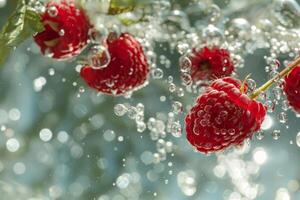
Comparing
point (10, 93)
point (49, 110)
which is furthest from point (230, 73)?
point (10, 93)

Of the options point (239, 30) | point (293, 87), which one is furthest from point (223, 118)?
point (239, 30)

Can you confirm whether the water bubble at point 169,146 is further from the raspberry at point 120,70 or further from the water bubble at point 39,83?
the raspberry at point 120,70

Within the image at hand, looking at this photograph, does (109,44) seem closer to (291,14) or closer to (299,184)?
(291,14)

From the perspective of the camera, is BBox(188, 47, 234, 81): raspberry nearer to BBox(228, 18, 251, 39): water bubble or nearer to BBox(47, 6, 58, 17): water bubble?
BBox(47, 6, 58, 17): water bubble

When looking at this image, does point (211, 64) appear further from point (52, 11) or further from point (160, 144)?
point (160, 144)

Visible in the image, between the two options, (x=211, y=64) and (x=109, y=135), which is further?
(x=109, y=135)

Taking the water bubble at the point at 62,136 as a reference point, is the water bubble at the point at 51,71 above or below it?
above

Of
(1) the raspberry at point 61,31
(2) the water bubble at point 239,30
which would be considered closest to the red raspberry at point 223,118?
(1) the raspberry at point 61,31

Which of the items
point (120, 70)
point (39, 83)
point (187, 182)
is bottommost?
point (187, 182)
